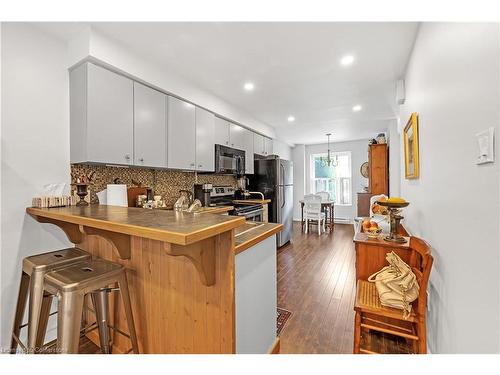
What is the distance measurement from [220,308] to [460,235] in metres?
1.23

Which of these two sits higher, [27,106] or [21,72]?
[21,72]

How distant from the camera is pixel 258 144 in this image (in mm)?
4496

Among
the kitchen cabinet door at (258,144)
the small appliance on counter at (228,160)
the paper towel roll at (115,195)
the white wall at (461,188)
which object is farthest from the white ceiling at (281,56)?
the paper towel roll at (115,195)

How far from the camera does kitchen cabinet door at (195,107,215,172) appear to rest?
2.89 metres

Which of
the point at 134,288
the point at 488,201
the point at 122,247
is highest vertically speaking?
the point at 488,201

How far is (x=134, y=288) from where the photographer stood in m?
1.37

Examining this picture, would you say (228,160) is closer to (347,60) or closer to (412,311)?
(347,60)

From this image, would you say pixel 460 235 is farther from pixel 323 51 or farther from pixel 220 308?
pixel 323 51

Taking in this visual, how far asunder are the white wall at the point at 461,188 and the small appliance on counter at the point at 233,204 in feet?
7.28

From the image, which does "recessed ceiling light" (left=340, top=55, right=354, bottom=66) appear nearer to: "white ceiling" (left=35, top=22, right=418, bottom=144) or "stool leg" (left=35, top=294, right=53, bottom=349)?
"white ceiling" (left=35, top=22, right=418, bottom=144)

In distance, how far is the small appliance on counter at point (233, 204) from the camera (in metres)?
3.35

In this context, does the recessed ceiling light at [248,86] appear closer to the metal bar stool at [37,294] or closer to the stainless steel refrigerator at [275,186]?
the stainless steel refrigerator at [275,186]

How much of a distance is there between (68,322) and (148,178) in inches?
71.6
